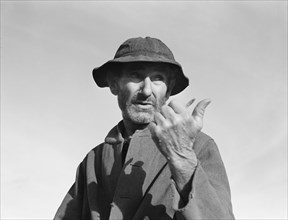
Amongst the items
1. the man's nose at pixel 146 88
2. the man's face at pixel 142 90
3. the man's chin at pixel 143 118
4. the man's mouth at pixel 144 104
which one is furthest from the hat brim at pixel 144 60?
the man's chin at pixel 143 118

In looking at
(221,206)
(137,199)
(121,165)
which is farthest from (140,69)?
(221,206)

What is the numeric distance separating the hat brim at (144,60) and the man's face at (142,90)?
10 centimetres

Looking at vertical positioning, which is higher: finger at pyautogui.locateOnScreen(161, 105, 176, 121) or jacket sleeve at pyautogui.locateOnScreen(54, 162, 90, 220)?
finger at pyautogui.locateOnScreen(161, 105, 176, 121)

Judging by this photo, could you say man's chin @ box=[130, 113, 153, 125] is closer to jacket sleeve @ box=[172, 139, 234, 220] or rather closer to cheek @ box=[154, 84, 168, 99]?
cheek @ box=[154, 84, 168, 99]

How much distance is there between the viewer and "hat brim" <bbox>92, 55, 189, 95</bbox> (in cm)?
494

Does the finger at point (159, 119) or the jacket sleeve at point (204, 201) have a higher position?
the finger at point (159, 119)

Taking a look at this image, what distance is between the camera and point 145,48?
16.8ft

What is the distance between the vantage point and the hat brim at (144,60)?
4.94 metres

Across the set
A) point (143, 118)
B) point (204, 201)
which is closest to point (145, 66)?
point (143, 118)

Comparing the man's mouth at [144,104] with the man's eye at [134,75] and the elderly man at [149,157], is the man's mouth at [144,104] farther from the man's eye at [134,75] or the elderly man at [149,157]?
the man's eye at [134,75]

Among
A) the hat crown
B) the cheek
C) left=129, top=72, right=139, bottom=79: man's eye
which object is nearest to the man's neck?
the cheek

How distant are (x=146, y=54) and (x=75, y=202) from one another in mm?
1916

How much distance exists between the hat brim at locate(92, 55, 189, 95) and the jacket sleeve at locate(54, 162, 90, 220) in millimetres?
1041

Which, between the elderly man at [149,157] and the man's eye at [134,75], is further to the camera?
the man's eye at [134,75]
